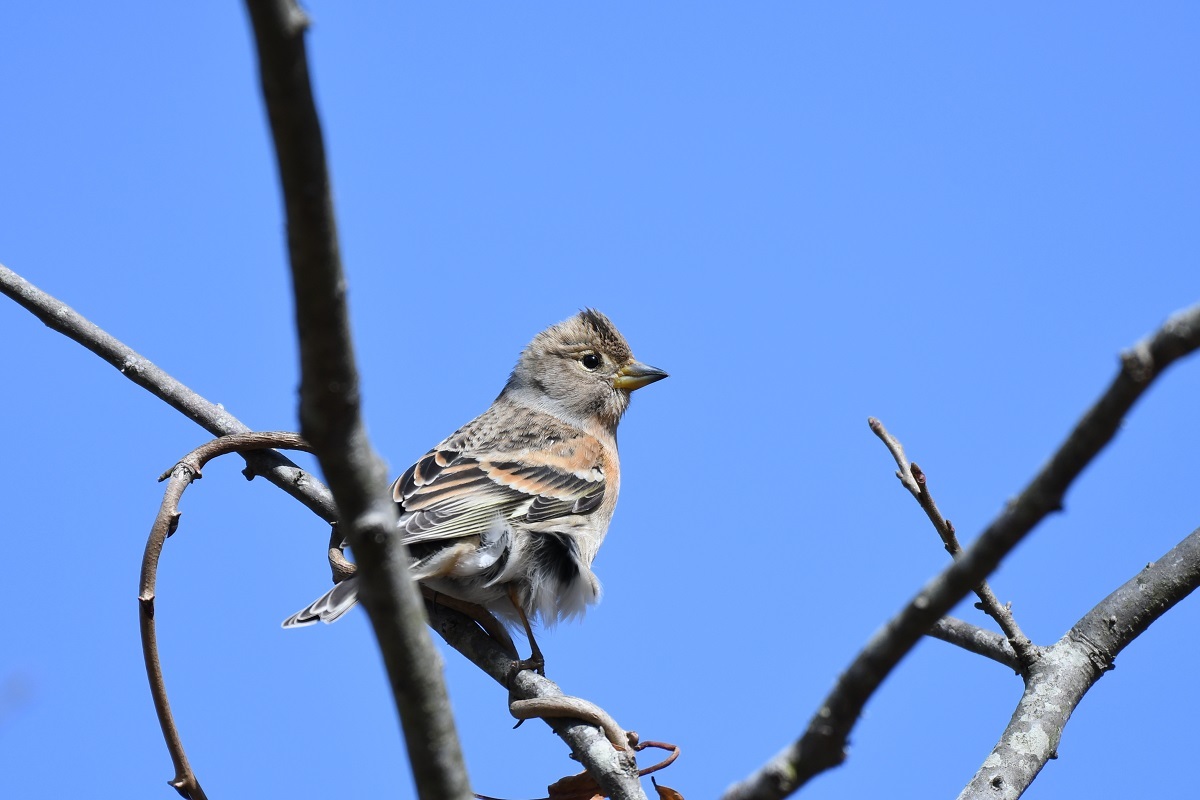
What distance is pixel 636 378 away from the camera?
301 inches

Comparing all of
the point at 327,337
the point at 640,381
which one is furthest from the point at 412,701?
the point at 640,381

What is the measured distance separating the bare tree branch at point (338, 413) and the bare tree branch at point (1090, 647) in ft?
8.24

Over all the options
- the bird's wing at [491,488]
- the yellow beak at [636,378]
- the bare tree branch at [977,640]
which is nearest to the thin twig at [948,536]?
the bare tree branch at [977,640]

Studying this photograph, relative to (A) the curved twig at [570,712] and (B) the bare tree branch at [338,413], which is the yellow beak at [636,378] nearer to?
(A) the curved twig at [570,712]

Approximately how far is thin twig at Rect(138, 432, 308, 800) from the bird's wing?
1.08m

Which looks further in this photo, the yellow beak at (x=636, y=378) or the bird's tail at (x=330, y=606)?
the yellow beak at (x=636, y=378)

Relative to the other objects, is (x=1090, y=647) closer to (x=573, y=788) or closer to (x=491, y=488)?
(x=573, y=788)

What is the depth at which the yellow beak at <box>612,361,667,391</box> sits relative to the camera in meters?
7.64

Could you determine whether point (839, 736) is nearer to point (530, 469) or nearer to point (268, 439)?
point (268, 439)

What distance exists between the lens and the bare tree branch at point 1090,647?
12.8 ft

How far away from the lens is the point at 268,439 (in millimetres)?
4719

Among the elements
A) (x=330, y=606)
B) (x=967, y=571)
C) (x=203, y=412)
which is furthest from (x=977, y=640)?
(x=203, y=412)

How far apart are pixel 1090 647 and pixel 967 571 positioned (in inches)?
109

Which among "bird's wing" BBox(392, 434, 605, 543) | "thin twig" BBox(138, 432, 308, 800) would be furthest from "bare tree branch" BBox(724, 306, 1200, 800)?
"bird's wing" BBox(392, 434, 605, 543)
